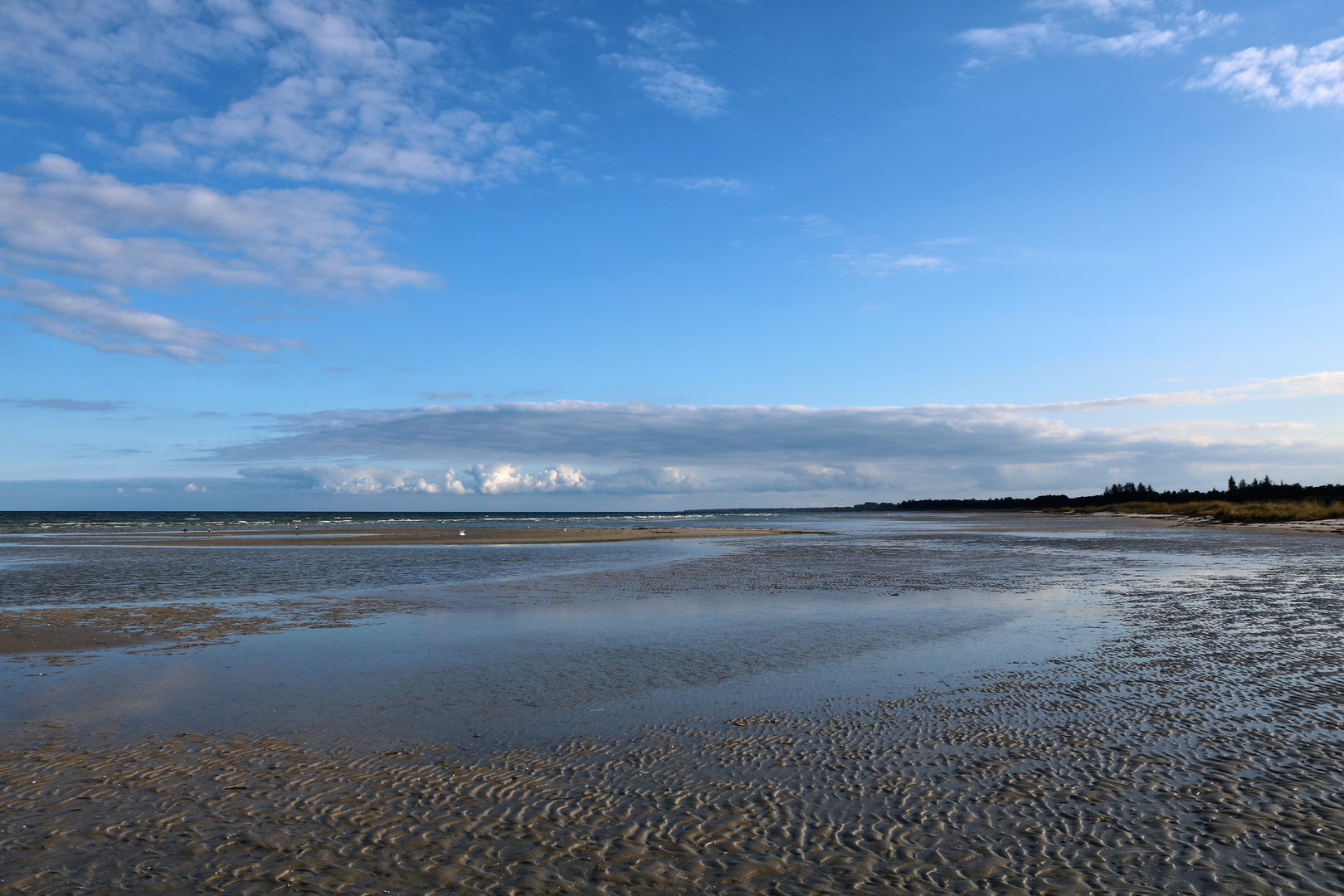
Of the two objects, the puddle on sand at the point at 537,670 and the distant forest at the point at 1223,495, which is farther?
the distant forest at the point at 1223,495

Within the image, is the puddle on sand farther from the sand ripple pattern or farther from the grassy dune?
the grassy dune

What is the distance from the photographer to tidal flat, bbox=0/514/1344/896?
5141 mm

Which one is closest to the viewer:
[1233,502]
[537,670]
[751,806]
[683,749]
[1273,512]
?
[751,806]

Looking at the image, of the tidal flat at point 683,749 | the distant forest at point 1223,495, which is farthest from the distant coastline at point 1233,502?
the tidal flat at point 683,749

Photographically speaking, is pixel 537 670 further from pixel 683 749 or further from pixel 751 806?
pixel 751 806

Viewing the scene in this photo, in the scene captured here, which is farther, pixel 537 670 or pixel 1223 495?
pixel 1223 495

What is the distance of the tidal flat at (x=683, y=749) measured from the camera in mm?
5141

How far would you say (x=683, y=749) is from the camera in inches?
297

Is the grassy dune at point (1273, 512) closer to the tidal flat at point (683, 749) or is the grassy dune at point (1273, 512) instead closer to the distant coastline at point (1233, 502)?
the distant coastline at point (1233, 502)

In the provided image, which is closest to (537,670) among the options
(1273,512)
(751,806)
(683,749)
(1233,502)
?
(683,749)

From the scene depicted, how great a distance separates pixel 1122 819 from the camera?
5.71 metres

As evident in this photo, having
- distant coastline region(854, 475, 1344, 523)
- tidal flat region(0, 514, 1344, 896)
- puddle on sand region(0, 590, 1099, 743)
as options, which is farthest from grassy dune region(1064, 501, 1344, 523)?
puddle on sand region(0, 590, 1099, 743)

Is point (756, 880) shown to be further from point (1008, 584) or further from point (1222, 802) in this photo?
point (1008, 584)

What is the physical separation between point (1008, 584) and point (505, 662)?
51.2 feet
